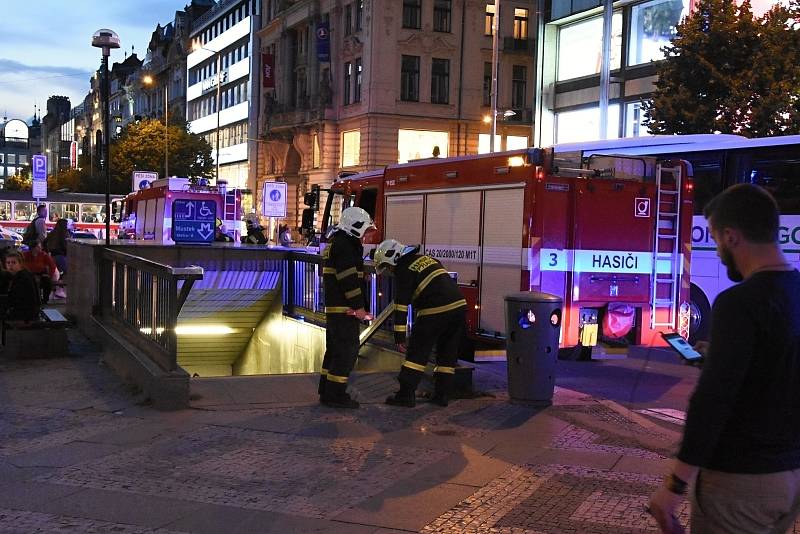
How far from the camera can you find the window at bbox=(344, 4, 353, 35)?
2012 inches

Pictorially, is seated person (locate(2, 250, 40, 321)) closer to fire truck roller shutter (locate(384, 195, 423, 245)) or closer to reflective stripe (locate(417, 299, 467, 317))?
fire truck roller shutter (locate(384, 195, 423, 245))

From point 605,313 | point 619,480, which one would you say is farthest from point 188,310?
point 619,480

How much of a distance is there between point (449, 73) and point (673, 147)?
33.9 m

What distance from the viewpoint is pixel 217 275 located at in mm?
14758

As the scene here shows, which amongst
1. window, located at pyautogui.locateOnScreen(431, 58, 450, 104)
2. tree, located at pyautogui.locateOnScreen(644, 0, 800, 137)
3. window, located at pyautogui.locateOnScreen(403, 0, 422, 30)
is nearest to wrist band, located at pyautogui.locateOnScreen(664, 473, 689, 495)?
tree, located at pyautogui.locateOnScreen(644, 0, 800, 137)

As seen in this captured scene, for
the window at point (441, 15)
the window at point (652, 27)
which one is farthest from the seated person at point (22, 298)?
the window at point (441, 15)

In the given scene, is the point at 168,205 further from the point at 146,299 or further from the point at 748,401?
the point at 748,401

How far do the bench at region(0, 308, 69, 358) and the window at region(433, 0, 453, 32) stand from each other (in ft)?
133

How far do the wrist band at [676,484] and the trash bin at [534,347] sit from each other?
19.1 feet

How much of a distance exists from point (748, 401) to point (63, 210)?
43.9 meters

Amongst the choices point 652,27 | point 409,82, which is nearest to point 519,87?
point 409,82

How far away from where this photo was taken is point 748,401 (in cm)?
272

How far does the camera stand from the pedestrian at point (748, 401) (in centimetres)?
266

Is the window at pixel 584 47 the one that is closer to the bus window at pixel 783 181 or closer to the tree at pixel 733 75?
the tree at pixel 733 75
